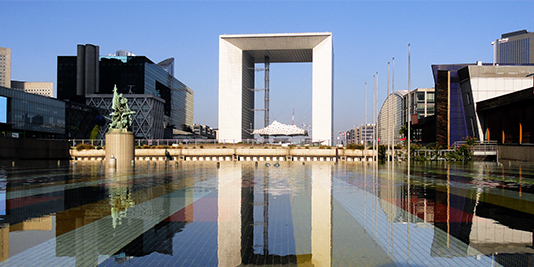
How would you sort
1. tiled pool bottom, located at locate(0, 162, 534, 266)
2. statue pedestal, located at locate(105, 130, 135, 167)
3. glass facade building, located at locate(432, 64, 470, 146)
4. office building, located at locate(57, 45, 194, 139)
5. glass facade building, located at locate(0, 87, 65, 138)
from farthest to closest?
office building, located at locate(57, 45, 194, 139) → glass facade building, located at locate(0, 87, 65, 138) → glass facade building, located at locate(432, 64, 470, 146) → statue pedestal, located at locate(105, 130, 135, 167) → tiled pool bottom, located at locate(0, 162, 534, 266)

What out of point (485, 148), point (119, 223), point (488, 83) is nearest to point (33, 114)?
point (485, 148)

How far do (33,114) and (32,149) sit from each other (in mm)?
47840

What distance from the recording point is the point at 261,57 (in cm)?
9744

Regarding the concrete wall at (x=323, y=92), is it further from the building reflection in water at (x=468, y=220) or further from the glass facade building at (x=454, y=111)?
the building reflection in water at (x=468, y=220)

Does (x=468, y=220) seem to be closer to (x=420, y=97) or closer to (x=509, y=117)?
(x=509, y=117)

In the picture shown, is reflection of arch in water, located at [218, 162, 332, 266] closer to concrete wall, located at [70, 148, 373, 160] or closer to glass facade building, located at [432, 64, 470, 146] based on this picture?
concrete wall, located at [70, 148, 373, 160]

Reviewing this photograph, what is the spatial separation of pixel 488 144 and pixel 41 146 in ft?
175

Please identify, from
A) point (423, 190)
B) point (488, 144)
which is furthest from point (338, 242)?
point (488, 144)

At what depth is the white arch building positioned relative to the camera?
283 feet

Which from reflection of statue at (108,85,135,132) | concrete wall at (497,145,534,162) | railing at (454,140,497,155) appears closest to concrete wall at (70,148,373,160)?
reflection of statue at (108,85,135,132)

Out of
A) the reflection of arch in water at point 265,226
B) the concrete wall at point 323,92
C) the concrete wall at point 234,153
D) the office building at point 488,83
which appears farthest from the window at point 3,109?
the office building at point 488,83

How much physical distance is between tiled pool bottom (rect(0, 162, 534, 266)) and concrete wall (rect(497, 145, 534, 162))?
34.2m

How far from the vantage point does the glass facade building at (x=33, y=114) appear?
7956 cm

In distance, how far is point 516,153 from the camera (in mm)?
46844
